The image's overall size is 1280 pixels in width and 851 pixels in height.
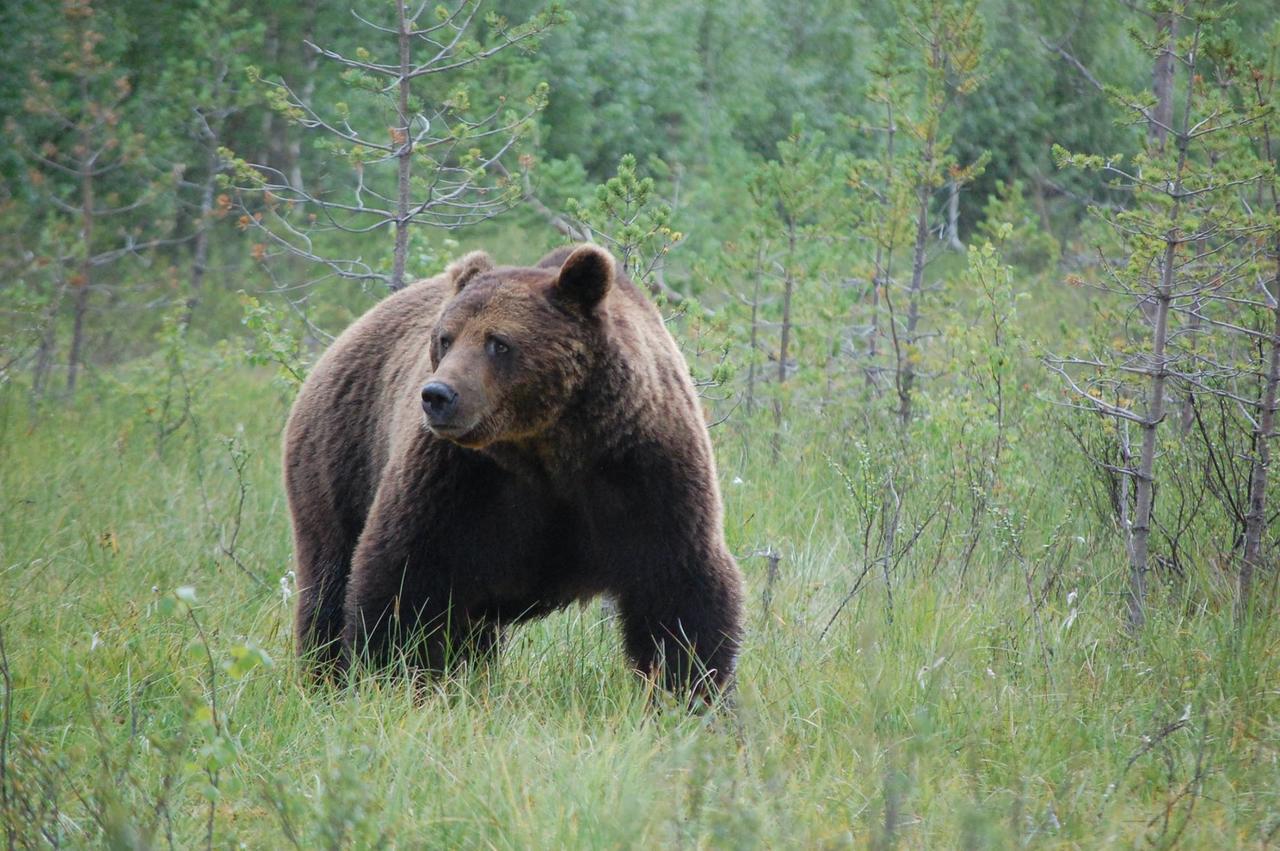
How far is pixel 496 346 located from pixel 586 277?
37cm

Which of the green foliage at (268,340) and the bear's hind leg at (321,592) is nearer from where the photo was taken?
the bear's hind leg at (321,592)

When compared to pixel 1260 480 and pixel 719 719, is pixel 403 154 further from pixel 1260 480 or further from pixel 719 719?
pixel 1260 480

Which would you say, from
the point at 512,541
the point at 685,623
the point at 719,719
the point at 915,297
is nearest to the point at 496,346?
the point at 512,541

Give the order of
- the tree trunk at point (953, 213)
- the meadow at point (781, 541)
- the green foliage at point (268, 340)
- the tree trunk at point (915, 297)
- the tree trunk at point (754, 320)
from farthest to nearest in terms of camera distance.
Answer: the tree trunk at point (953, 213) → the tree trunk at point (754, 320) → the tree trunk at point (915, 297) → the green foliage at point (268, 340) → the meadow at point (781, 541)

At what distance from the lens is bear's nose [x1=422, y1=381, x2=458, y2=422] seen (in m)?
4.01

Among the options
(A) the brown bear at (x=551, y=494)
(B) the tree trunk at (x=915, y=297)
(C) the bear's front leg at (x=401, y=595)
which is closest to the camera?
(A) the brown bear at (x=551, y=494)

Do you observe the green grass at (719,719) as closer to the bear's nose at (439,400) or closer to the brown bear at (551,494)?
the brown bear at (551,494)

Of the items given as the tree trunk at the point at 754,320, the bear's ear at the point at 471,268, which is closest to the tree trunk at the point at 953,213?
the tree trunk at the point at 754,320

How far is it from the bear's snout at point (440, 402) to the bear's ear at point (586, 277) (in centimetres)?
55

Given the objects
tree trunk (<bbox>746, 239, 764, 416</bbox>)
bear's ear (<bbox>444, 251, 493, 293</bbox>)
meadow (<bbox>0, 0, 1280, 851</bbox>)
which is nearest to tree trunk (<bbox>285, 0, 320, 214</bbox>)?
meadow (<bbox>0, 0, 1280, 851</bbox>)

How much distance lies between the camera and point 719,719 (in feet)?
13.1

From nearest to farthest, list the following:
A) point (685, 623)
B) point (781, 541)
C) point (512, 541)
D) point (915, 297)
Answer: point (685, 623) < point (512, 541) < point (781, 541) < point (915, 297)

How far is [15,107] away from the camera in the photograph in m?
13.3

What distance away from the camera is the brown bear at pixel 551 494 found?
4270mm
